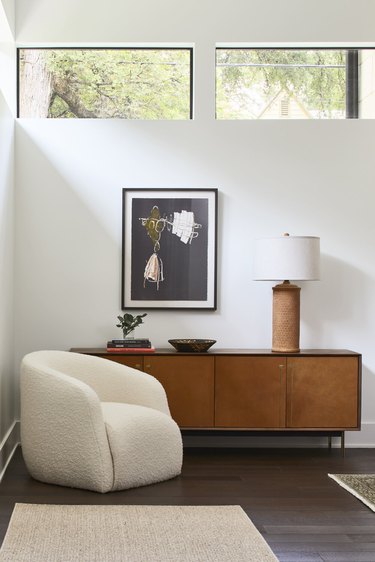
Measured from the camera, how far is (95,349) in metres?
4.99

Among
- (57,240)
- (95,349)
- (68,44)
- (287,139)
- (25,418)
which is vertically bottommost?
(25,418)

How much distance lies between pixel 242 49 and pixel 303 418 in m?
2.67

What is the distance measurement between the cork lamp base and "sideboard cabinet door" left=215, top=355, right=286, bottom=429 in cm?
18

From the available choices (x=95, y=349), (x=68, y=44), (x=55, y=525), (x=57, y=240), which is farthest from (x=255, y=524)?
(x=68, y=44)

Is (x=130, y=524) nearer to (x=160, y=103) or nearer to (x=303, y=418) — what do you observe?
(x=303, y=418)

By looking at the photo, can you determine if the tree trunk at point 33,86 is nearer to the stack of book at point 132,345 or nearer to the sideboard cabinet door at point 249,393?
the stack of book at point 132,345

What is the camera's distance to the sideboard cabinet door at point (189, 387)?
4777 mm

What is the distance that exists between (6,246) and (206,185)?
1.46m

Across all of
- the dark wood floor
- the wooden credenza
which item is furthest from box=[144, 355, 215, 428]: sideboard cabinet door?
the dark wood floor

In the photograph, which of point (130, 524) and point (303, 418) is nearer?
point (130, 524)

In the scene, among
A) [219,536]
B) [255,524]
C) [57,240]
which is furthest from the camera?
[57,240]

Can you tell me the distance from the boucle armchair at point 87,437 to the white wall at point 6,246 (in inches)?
15.9

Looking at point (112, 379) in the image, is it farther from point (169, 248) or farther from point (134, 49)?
point (134, 49)

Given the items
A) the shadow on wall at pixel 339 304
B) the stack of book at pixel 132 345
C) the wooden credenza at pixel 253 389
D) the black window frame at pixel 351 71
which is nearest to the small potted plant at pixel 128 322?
the stack of book at pixel 132 345
